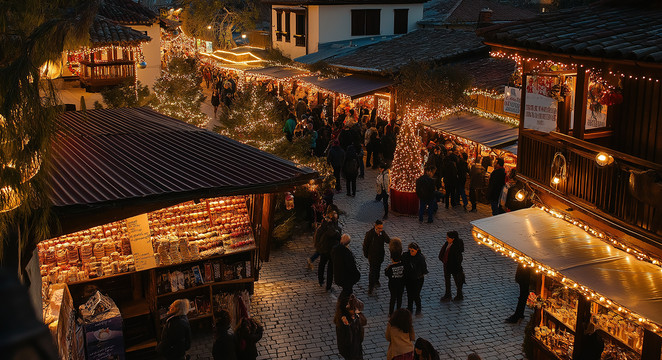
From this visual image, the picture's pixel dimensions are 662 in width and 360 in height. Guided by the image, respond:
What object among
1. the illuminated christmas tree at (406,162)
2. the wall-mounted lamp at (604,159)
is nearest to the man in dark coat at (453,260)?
the wall-mounted lamp at (604,159)

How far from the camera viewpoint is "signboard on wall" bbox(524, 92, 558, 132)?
930 cm

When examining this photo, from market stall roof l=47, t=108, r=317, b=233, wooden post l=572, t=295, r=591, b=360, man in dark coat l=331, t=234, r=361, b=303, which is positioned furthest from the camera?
man in dark coat l=331, t=234, r=361, b=303

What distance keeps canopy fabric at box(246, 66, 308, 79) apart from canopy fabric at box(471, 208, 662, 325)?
2305 cm

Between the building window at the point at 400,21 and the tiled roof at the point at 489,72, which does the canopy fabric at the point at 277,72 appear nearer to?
the building window at the point at 400,21

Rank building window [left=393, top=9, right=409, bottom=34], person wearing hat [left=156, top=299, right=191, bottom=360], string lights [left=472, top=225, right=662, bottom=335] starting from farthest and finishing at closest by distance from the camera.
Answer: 1. building window [left=393, top=9, right=409, bottom=34]
2. person wearing hat [left=156, top=299, right=191, bottom=360]
3. string lights [left=472, top=225, right=662, bottom=335]

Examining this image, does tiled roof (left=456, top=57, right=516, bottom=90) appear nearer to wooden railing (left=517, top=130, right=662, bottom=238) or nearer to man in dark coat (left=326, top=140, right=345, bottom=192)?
man in dark coat (left=326, top=140, right=345, bottom=192)

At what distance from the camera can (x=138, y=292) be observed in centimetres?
1042

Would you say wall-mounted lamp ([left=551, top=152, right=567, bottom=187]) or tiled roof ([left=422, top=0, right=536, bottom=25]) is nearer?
wall-mounted lamp ([left=551, top=152, right=567, bottom=187])

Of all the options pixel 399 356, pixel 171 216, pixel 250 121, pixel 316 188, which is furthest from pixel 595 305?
pixel 250 121

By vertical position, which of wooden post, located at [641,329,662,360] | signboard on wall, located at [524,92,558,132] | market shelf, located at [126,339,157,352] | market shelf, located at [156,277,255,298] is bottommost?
market shelf, located at [126,339,157,352]

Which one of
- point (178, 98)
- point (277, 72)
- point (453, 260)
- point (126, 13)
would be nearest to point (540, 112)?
A: point (453, 260)

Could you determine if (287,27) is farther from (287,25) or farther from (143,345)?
(143,345)

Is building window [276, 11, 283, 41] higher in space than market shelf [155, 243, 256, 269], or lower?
higher

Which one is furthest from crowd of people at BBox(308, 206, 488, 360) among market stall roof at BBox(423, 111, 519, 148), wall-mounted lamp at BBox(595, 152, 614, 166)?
market stall roof at BBox(423, 111, 519, 148)
